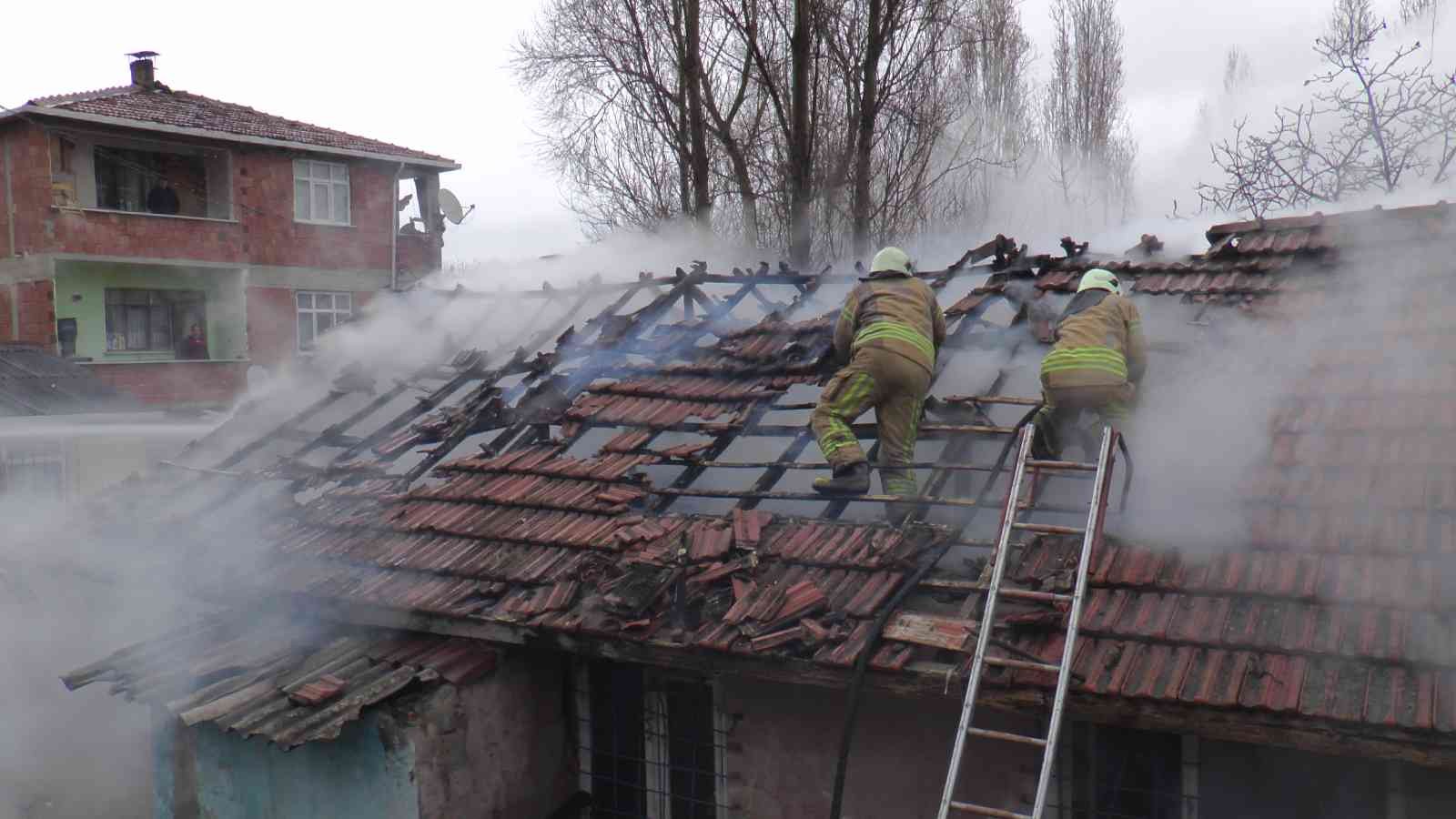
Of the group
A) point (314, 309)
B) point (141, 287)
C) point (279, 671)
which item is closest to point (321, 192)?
point (314, 309)

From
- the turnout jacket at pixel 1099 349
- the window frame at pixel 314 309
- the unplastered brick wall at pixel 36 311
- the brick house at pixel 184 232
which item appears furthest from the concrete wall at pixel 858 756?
the window frame at pixel 314 309

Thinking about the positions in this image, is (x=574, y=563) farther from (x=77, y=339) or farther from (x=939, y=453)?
(x=77, y=339)

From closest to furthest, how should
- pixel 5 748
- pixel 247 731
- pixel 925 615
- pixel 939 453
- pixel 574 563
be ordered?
pixel 925 615, pixel 247 731, pixel 574 563, pixel 939 453, pixel 5 748

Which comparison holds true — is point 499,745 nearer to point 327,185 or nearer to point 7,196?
point 7,196

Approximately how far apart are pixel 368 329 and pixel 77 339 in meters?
13.6

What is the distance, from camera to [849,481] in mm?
6184

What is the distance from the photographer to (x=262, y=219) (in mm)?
23344

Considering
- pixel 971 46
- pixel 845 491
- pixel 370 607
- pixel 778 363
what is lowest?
pixel 370 607

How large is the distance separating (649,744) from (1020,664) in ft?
8.86

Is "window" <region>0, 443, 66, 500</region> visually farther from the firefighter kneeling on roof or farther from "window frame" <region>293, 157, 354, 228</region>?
the firefighter kneeling on roof

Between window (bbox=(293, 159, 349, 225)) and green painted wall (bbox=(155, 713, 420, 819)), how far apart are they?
1942 cm

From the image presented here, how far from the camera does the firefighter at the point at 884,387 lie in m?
6.24

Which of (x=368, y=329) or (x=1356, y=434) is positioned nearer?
(x=1356, y=434)

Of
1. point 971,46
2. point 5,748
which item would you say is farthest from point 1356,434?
point 971,46
